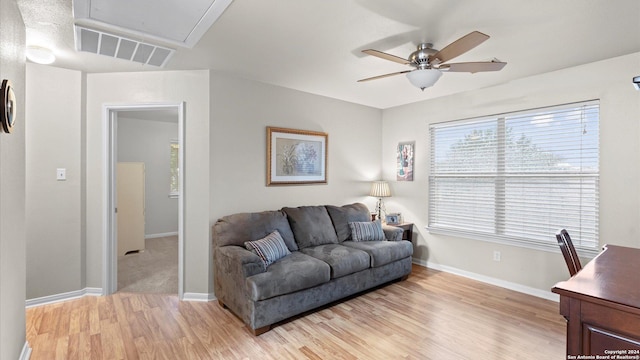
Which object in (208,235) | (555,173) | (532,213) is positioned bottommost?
(208,235)

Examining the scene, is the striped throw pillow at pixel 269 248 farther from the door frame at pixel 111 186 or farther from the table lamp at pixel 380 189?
the table lamp at pixel 380 189

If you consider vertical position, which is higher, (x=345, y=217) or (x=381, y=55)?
(x=381, y=55)

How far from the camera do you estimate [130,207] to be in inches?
200

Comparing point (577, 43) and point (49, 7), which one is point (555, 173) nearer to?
point (577, 43)

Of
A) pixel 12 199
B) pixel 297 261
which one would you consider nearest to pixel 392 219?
pixel 297 261

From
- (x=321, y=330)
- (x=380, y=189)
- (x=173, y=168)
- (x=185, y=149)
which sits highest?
(x=185, y=149)

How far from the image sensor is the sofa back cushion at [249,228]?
310cm

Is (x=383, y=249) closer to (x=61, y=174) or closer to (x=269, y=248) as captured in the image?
(x=269, y=248)

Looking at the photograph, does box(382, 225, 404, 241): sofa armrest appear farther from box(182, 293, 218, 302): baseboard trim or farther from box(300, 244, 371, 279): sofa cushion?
box(182, 293, 218, 302): baseboard trim

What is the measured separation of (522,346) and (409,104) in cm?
340

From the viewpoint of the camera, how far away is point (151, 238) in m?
6.22

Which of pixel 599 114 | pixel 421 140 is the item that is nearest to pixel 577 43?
pixel 599 114

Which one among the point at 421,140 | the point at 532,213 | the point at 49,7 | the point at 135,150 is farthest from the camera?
the point at 135,150

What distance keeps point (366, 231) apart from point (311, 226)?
76cm
